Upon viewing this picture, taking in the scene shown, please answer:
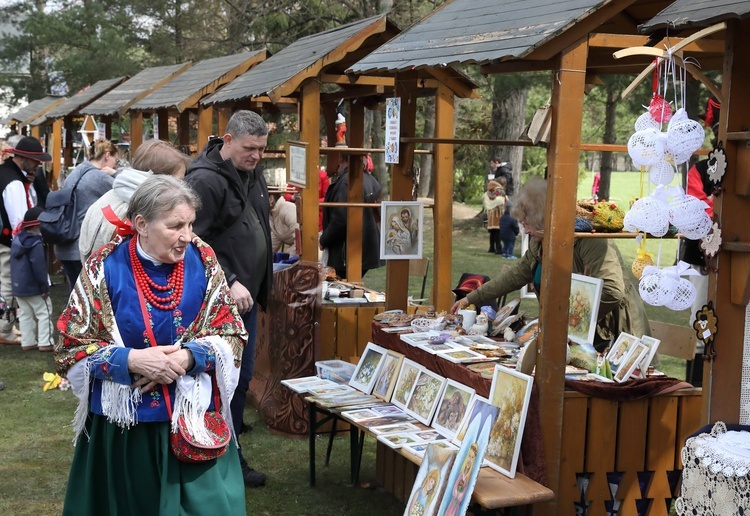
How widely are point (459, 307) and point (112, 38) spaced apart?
17965mm

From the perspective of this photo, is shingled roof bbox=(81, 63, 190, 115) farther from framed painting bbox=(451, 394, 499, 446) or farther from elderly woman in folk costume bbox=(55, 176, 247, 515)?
elderly woman in folk costume bbox=(55, 176, 247, 515)

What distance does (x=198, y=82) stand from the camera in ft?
36.1

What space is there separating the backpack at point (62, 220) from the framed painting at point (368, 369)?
3.26 metres

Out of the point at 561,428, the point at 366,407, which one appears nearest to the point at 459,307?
the point at 366,407

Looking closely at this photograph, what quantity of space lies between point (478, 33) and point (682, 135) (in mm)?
1425

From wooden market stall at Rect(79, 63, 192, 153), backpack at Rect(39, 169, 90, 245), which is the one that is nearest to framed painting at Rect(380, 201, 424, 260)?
backpack at Rect(39, 169, 90, 245)

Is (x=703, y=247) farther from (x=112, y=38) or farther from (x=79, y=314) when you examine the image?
(x=112, y=38)

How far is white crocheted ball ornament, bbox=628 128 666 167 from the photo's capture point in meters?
3.64

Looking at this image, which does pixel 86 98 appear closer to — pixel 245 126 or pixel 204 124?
pixel 204 124

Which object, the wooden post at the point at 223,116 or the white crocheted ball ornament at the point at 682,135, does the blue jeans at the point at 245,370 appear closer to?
the white crocheted ball ornament at the point at 682,135

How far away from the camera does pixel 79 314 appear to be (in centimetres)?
343

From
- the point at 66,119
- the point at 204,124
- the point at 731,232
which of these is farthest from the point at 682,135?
the point at 66,119

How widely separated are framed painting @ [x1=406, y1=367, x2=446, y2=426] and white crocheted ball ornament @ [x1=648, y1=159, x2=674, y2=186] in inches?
65.2

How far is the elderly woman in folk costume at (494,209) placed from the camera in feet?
60.9
